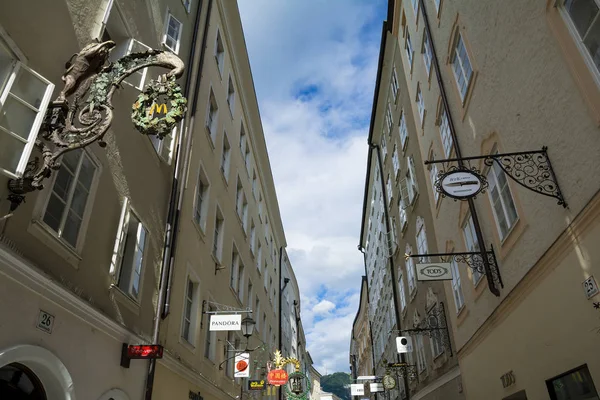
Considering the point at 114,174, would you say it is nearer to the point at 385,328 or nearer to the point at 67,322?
the point at 67,322

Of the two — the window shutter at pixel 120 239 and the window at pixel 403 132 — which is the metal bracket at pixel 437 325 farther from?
the window shutter at pixel 120 239

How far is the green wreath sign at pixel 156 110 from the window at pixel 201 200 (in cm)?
793

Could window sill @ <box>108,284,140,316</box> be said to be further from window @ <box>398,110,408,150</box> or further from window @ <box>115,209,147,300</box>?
window @ <box>398,110,408,150</box>

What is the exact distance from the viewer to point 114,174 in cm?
852

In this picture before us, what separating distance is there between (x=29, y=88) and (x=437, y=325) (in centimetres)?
1463

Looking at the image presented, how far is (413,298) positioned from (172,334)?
12.5 metres

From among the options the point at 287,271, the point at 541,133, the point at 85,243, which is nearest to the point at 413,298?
the point at 541,133

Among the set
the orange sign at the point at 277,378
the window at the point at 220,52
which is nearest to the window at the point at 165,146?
the window at the point at 220,52

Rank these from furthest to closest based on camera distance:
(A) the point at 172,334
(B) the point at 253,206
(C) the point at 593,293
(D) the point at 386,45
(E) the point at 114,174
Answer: (B) the point at 253,206 < (D) the point at 386,45 < (A) the point at 172,334 < (E) the point at 114,174 < (C) the point at 593,293

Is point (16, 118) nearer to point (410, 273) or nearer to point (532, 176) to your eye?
point (532, 176)

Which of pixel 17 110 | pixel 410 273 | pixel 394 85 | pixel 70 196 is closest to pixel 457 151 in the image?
pixel 70 196

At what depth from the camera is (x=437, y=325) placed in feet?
53.7

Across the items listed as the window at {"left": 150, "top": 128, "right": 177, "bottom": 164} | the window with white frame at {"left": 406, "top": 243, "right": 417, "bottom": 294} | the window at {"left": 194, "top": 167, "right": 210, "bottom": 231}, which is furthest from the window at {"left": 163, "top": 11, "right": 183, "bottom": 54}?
the window with white frame at {"left": 406, "top": 243, "right": 417, "bottom": 294}

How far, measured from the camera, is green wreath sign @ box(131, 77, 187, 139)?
5.71 metres
